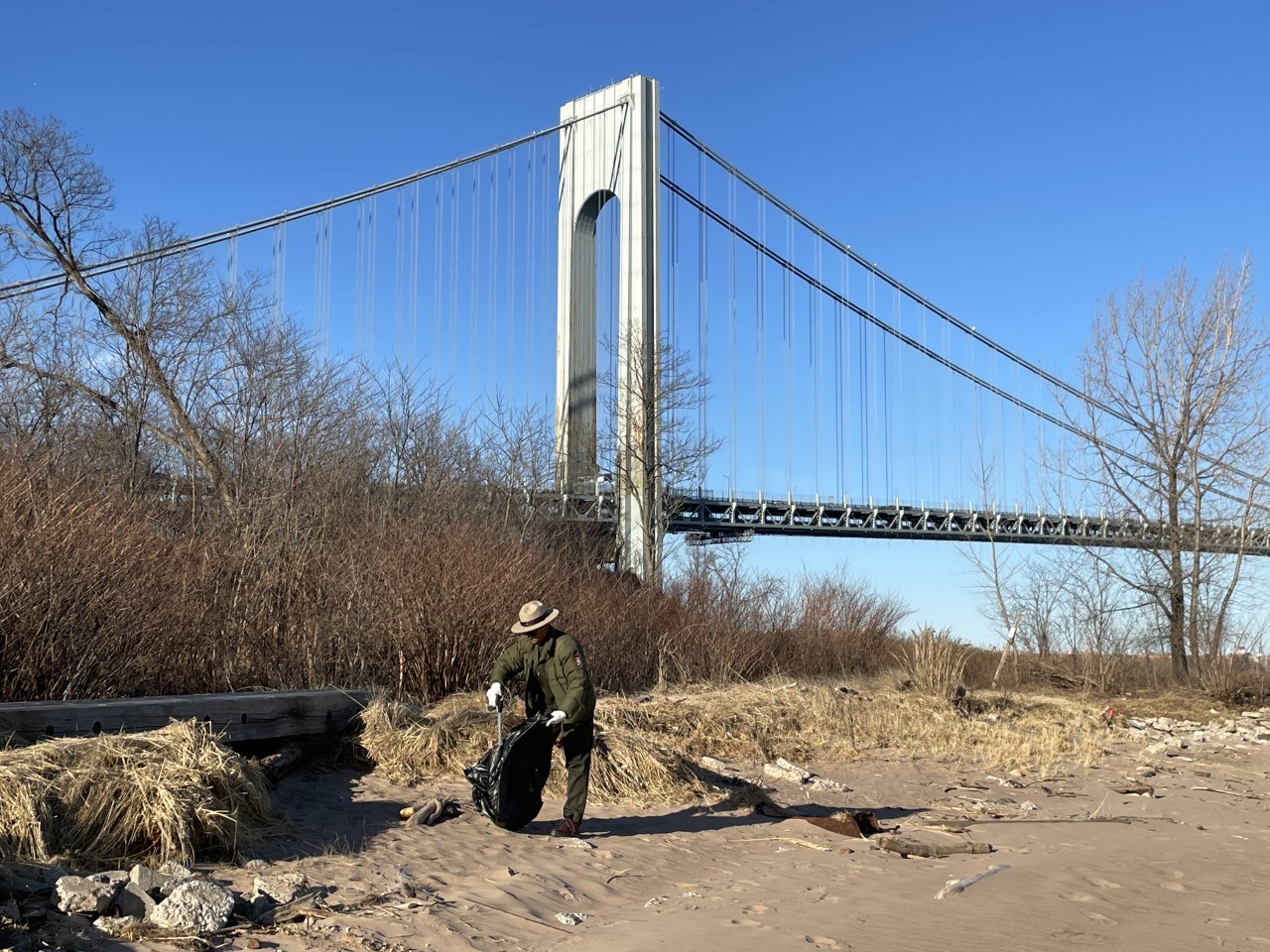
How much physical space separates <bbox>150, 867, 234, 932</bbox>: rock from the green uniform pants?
266 centimetres

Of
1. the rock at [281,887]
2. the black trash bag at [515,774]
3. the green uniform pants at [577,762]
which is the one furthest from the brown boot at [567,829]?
the rock at [281,887]

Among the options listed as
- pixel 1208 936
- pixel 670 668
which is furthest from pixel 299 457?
pixel 1208 936

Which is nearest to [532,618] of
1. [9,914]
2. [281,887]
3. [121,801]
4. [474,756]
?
[474,756]

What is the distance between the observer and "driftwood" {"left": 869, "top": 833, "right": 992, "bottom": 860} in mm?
7641

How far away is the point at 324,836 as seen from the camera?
6770mm

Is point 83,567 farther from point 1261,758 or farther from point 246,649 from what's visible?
point 1261,758

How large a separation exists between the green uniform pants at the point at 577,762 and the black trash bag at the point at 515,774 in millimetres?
116

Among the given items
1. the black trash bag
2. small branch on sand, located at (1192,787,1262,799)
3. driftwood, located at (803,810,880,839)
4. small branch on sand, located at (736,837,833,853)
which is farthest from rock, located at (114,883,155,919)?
small branch on sand, located at (1192,787,1262,799)

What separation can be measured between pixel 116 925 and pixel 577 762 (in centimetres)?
315

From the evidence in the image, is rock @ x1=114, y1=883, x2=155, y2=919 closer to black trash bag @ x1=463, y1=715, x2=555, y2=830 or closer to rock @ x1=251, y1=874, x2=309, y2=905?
rock @ x1=251, y1=874, x2=309, y2=905

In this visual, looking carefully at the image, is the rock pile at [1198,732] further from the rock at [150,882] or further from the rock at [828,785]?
the rock at [150,882]

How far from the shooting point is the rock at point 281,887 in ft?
17.4

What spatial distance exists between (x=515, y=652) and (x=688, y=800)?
2310 millimetres

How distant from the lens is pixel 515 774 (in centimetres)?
727
